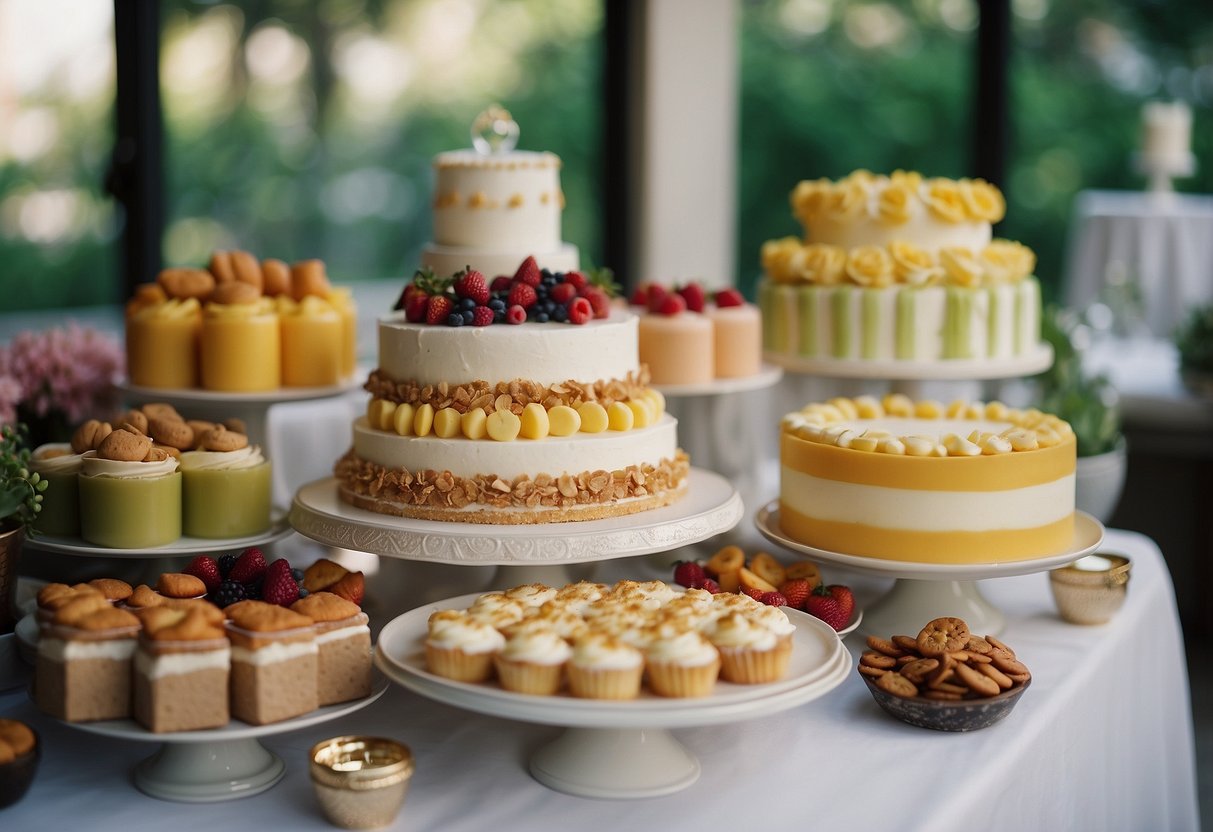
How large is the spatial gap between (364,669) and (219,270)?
1.41m

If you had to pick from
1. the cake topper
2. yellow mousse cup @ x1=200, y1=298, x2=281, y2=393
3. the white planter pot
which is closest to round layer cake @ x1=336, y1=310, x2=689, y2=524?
yellow mousse cup @ x1=200, y1=298, x2=281, y2=393

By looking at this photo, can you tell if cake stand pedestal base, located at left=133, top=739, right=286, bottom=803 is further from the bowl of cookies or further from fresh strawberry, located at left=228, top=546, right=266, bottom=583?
the bowl of cookies

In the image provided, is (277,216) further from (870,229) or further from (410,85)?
(870,229)

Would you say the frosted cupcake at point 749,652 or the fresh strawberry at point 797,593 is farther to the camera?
the fresh strawberry at point 797,593

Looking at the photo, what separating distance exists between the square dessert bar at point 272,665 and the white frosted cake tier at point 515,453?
0.52 meters

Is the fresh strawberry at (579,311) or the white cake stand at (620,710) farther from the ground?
the fresh strawberry at (579,311)

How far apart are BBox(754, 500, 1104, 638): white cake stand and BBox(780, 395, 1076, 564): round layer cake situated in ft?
0.08

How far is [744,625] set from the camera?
1.68 metres

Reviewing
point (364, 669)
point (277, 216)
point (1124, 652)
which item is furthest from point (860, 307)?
point (277, 216)

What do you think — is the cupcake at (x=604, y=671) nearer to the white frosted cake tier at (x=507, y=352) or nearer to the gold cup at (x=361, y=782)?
the gold cup at (x=361, y=782)

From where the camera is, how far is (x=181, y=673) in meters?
1.62

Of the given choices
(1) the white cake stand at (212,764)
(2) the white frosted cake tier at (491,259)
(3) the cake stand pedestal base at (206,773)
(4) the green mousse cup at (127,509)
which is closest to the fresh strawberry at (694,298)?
(2) the white frosted cake tier at (491,259)

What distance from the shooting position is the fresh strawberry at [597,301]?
2363mm

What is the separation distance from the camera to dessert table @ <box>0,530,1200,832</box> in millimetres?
1658
